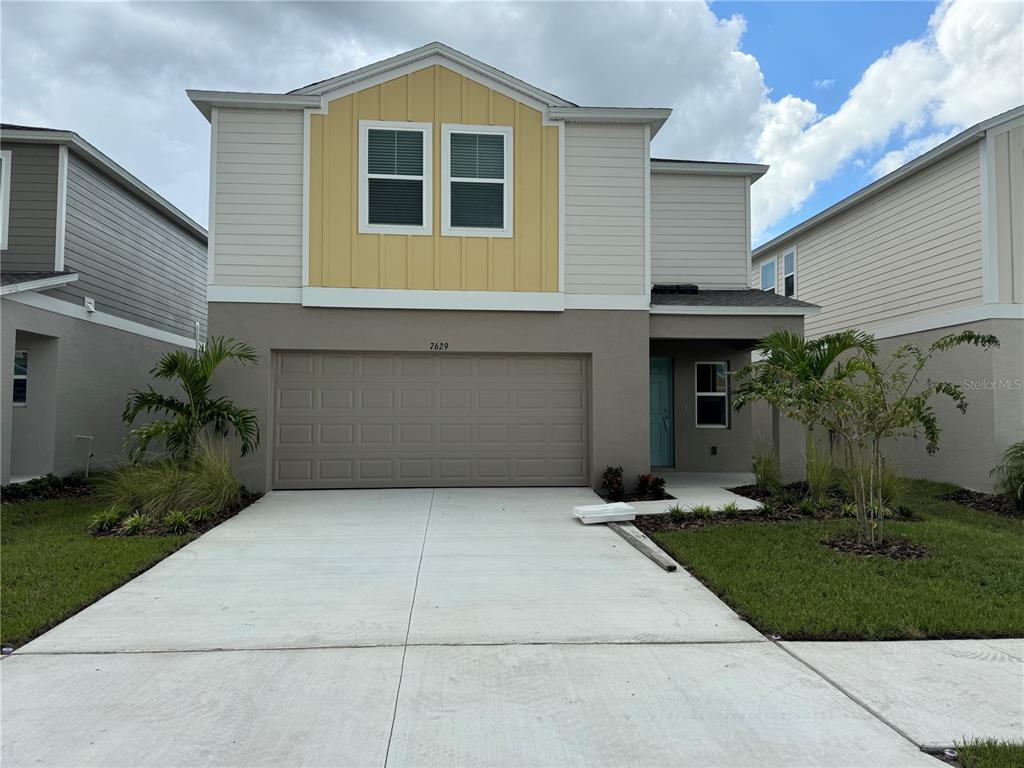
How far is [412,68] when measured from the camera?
33.2 ft

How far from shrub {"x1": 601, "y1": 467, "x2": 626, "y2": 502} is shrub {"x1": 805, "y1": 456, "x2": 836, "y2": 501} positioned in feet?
8.69

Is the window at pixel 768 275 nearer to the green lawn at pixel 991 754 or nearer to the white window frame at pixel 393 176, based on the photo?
the white window frame at pixel 393 176

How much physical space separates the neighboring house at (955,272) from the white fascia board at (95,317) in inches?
595

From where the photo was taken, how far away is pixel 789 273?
56.2 feet

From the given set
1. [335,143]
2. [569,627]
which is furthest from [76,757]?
[335,143]

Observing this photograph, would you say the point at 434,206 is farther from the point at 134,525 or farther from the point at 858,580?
the point at 858,580

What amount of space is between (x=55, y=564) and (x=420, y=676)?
14.1ft

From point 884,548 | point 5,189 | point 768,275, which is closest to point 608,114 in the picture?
point 884,548

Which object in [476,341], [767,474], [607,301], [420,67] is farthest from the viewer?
[607,301]

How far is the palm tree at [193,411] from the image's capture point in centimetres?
873

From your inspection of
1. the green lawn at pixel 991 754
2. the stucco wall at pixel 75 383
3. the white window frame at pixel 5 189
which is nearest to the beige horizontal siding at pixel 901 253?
the green lawn at pixel 991 754

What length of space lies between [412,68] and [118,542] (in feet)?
25.5

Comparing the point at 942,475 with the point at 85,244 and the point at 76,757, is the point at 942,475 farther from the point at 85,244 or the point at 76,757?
the point at 85,244

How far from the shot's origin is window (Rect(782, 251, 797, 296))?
16.9 meters
